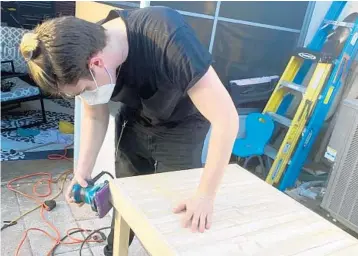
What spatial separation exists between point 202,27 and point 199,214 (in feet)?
6.35

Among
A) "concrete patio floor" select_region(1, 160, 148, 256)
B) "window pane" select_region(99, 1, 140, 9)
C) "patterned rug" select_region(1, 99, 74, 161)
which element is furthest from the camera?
"patterned rug" select_region(1, 99, 74, 161)

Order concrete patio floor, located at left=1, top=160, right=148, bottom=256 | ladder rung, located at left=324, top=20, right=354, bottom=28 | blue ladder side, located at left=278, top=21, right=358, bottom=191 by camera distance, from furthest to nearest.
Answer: ladder rung, located at left=324, top=20, right=354, bottom=28 → blue ladder side, located at left=278, top=21, right=358, bottom=191 → concrete patio floor, located at left=1, top=160, right=148, bottom=256

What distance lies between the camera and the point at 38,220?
202 centimetres

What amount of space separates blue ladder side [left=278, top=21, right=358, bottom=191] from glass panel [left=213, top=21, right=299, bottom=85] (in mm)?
695

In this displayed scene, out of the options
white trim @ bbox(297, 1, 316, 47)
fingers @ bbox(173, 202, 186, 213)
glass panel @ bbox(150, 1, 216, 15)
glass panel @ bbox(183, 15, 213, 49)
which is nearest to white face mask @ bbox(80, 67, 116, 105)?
fingers @ bbox(173, 202, 186, 213)

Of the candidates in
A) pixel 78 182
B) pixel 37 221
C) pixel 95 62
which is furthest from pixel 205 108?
pixel 37 221

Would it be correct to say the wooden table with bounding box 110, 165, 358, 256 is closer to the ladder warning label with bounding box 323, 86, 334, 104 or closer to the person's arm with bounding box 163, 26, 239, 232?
the person's arm with bounding box 163, 26, 239, 232

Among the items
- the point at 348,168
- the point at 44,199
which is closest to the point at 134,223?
the point at 44,199

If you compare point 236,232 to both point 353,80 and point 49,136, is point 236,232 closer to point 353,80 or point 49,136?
point 353,80

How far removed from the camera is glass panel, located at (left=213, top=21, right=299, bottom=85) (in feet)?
8.93

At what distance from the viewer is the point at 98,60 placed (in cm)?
90

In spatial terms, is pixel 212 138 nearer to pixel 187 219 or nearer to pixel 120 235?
pixel 187 219

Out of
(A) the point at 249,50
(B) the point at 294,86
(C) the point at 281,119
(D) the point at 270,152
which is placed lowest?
(D) the point at 270,152

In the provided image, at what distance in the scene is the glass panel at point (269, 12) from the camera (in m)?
2.65
